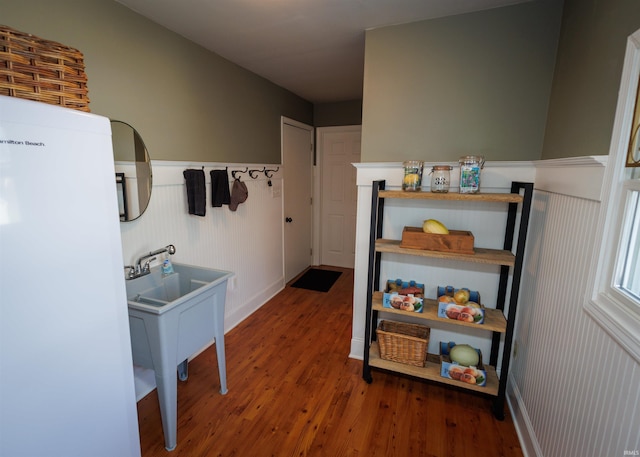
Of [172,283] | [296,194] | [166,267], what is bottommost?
[172,283]

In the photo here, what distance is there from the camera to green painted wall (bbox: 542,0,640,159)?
3.63 ft

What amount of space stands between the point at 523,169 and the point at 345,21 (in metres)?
1.39

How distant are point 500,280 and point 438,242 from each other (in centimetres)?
56

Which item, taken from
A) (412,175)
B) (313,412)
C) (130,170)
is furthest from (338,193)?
(313,412)

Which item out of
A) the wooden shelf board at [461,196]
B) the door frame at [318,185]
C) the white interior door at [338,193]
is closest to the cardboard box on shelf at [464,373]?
the wooden shelf board at [461,196]

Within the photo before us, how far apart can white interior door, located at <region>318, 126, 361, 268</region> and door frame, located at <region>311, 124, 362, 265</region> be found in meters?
0.01

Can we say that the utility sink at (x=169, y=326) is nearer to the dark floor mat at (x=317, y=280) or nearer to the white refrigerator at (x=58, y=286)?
the white refrigerator at (x=58, y=286)

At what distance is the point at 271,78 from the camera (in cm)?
306

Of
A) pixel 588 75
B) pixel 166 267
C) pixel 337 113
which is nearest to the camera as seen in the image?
pixel 588 75

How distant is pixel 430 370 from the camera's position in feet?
6.46

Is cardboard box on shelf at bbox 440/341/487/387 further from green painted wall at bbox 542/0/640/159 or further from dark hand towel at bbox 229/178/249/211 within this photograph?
dark hand towel at bbox 229/178/249/211

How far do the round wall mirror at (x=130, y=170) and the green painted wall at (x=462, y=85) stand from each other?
4.68 feet

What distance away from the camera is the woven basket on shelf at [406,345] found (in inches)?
77.4

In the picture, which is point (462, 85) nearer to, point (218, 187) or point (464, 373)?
point (464, 373)
